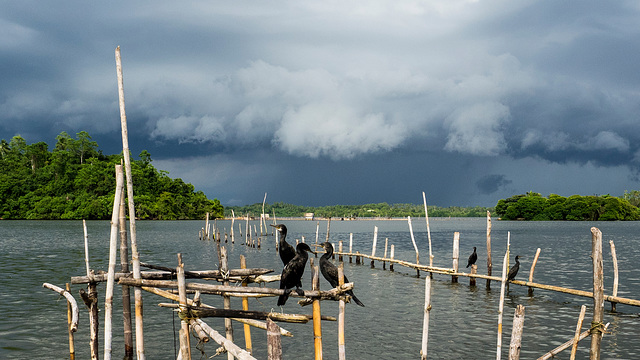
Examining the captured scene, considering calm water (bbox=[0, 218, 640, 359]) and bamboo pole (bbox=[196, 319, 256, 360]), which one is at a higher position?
bamboo pole (bbox=[196, 319, 256, 360])

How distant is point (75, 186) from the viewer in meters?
117

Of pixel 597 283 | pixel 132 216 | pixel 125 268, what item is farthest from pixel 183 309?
pixel 597 283

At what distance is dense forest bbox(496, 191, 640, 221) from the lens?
131 meters

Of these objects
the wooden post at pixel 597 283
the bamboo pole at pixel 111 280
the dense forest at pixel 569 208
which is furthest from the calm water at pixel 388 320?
the dense forest at pixel 569 208

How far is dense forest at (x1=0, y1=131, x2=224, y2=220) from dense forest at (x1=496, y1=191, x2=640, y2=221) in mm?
95090

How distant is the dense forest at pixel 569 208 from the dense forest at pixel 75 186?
95090 mm

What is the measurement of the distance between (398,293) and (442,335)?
7078mm

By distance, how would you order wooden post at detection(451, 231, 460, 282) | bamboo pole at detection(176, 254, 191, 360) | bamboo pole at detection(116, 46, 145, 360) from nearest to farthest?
bamboo pole at detection(176, 254, 191, 360), bamboo pole at detection(116, 46, 145, 360), wooden post at detection(451, 231, 460, 282)

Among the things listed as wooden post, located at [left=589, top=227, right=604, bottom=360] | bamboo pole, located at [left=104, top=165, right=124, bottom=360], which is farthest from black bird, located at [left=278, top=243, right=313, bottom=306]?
wooden post, located at [left=589, top=227, right=604, bottom=360]

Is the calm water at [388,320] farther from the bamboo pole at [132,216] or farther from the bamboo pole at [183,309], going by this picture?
the bamboo pole at [183,309]

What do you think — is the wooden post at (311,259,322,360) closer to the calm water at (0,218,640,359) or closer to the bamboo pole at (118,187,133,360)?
the bamboo pole at (118,187,133,360)

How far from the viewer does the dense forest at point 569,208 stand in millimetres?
131125

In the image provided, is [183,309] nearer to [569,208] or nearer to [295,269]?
[295,269]

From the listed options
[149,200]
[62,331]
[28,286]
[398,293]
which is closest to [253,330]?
[62,331]
